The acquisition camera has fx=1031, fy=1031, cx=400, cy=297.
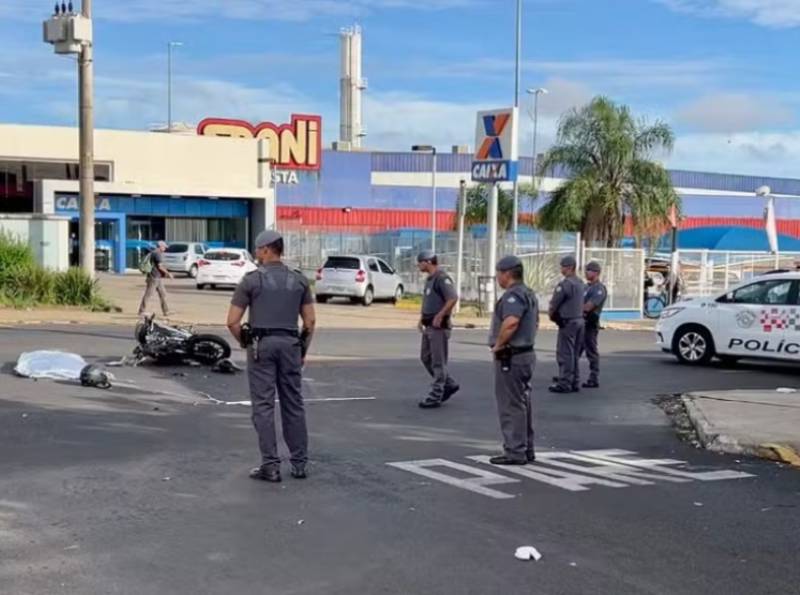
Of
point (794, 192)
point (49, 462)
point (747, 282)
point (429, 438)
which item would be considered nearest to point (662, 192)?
point (747, 282)

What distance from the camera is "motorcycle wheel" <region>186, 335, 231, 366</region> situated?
553 inches

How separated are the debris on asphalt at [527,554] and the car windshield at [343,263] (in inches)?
971

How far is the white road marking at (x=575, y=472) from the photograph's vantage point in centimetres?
789

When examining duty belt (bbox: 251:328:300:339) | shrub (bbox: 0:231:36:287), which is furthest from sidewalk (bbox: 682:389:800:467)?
shrub (bbox: 0:231:36:287)

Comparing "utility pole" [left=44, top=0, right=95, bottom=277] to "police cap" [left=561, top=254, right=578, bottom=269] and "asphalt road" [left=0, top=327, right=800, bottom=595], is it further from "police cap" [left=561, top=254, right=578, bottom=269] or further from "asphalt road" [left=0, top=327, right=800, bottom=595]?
"police cap" [left=561, top=254, right=578, bottom=269]

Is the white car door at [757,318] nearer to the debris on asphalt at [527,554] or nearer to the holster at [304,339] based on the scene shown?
the holster at [304,339]

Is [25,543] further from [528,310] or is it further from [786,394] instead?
[786,394]

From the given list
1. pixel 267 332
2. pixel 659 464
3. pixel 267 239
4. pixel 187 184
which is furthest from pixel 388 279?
pixel 267 332

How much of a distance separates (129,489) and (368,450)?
2.42 metres

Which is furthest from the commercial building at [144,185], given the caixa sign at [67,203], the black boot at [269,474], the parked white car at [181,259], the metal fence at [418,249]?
the black boot at [269,474]

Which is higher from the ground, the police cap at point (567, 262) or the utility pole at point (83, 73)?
the utility pole at point (83, 73)

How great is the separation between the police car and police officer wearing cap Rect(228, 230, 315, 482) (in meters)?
10.6

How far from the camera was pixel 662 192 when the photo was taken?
33.4 m

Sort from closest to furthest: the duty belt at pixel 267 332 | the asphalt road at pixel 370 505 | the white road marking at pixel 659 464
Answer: the asphalt road at pixel 370 505 < the duty belt at pixel 267 332 < the white road marking at pixel 659 464
